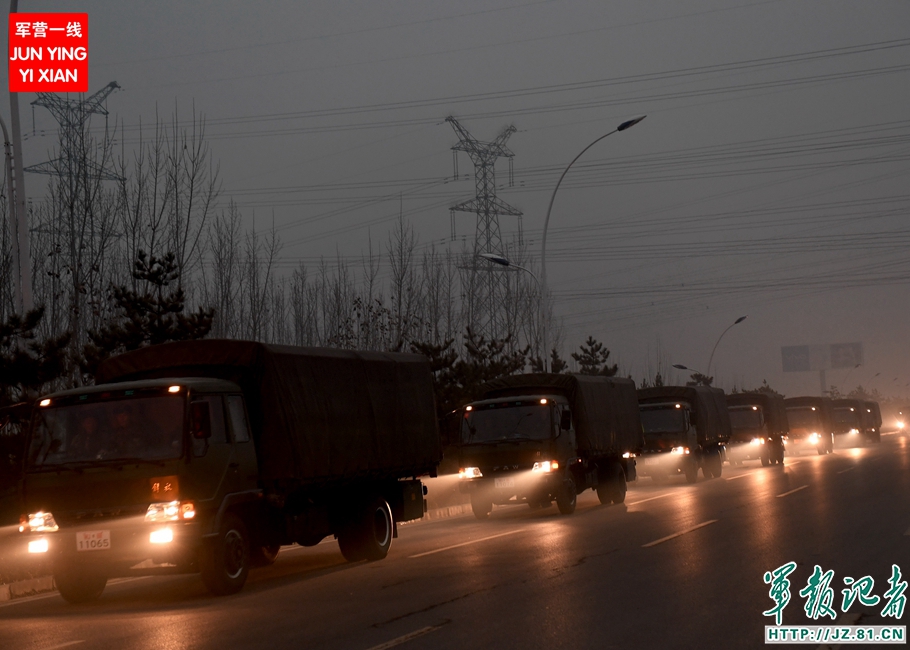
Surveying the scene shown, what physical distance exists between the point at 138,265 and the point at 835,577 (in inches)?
842

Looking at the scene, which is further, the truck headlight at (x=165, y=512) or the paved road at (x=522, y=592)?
the truck headlight at (x=165, y=512)

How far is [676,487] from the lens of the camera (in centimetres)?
3222

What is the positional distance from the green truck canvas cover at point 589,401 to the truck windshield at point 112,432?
13.5 meters

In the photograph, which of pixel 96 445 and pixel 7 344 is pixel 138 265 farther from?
pixel 96 445

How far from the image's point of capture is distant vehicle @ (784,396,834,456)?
56781 millimetres

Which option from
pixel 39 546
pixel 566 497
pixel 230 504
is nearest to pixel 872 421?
pixel 566 497

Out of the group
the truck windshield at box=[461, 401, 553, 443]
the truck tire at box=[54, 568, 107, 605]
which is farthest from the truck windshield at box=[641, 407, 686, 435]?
the truck tire at box=[54, 568, 107, 605]

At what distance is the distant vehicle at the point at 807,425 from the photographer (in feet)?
186

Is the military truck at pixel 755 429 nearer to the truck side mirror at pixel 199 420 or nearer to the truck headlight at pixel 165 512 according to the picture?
the truck side mirror at pixel 199 420

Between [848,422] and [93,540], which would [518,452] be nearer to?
[93,540]

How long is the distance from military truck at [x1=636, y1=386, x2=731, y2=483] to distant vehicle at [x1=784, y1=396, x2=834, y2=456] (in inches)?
817

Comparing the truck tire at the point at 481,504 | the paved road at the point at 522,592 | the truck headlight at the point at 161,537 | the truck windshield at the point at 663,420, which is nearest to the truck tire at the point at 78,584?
the paved road at the point at 522,592

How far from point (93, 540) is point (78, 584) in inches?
38.4

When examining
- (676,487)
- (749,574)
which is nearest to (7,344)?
(749,574)
